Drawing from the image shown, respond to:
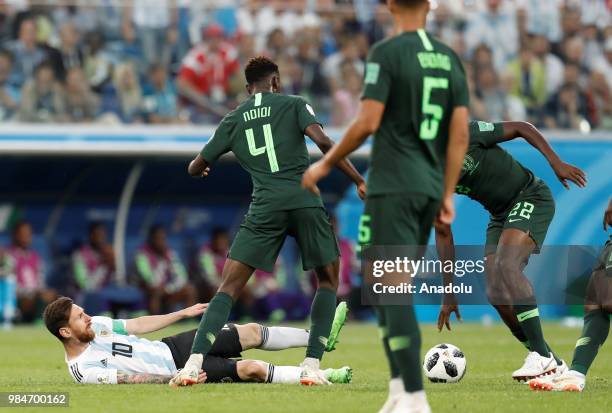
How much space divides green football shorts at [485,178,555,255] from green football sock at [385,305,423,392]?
310cm

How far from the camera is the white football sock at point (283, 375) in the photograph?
9.23m

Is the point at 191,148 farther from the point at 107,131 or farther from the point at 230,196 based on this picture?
the point at 230,196

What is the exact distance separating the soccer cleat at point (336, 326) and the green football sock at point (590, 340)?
1818 mm

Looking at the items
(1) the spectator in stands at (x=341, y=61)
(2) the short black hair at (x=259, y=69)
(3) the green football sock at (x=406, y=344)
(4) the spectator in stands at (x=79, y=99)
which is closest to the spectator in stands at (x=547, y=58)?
(1) the spectator in stands at (x=341, y=61)

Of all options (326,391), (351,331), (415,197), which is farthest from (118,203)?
(415,197)

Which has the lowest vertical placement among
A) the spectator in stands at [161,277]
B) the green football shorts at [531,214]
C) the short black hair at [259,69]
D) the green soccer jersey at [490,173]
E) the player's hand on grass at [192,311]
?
the spectator in stands at [161,277]

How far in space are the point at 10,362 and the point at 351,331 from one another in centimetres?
734

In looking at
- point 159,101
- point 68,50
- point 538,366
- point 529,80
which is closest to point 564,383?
point 538,366

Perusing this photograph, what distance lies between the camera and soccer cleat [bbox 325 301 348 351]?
9.42 m

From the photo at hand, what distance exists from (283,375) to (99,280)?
11557 mm

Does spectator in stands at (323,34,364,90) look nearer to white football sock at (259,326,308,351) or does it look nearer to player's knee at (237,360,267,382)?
white football sock at (259,326,308,351)

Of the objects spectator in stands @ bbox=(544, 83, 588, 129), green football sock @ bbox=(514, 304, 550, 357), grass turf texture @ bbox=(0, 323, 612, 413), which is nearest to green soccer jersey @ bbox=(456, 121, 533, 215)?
green football sock @ bbox=(514, 304, 550, 357)

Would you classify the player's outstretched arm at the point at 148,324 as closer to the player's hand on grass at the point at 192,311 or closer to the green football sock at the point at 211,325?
the player's hand on grass at the point at 192,311

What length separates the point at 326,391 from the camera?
334 inches
